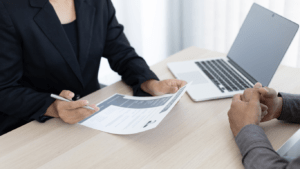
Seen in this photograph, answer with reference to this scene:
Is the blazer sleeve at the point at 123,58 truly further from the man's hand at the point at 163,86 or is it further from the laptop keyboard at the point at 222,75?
the laptop keyboard at the point at 222,75

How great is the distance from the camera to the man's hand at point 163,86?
1.01 meters

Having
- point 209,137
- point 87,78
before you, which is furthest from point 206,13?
point 209,137

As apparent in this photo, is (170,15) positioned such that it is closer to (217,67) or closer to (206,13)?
(206,13)

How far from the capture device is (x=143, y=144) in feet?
2.58

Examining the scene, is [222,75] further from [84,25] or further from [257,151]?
[84,25]

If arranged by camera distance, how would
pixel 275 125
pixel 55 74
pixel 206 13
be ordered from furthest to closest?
pixel 206 13, pixel 55 74, pixel 275 125

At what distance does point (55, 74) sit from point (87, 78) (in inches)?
6.3

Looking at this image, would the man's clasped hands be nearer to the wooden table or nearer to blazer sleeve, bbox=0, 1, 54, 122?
the wooden table

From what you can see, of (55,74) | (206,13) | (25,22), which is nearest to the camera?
(25,22)

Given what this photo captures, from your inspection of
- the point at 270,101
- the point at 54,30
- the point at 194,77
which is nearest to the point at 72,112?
the point at 54,30

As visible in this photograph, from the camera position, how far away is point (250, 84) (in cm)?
104

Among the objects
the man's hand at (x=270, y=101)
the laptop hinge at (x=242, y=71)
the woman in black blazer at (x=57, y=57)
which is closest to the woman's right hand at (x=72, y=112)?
the woman in black blazer at (x=57, y=57)

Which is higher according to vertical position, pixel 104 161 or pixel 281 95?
pixel 281 95

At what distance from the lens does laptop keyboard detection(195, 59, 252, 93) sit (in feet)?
3.41
